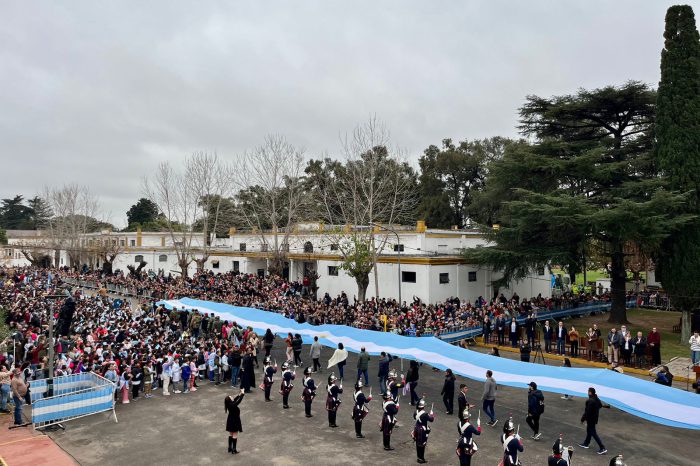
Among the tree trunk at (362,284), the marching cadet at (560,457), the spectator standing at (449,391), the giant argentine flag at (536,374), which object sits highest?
the tree trunk at (362,284)

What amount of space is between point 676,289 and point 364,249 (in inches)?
679

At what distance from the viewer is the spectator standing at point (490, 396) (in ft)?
44.2

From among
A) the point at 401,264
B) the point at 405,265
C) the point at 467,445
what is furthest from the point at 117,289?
the point at 467,445

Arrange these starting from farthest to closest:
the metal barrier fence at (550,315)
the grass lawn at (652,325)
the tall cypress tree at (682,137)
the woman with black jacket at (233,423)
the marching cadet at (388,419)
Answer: the metal barrier fence at (550,315), the tall cypress tree at (682,137), the grass lawn at (652,325), the marching cadet at (388,419), the woman with black jacket at (233,423)

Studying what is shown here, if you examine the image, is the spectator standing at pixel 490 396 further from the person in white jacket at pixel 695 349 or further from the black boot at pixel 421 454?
the person in white jacket at pixel 695 349

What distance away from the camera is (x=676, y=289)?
23562mm

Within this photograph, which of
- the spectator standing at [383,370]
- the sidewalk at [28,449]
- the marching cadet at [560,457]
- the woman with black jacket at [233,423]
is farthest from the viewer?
the spectator standing at [383,370]

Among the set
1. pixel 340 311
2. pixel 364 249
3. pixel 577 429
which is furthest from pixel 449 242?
pixel 577 429

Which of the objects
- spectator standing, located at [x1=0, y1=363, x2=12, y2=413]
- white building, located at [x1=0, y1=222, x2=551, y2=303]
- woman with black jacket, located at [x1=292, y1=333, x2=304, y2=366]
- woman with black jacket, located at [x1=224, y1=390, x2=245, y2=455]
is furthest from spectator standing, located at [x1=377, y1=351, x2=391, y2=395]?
spectator standing, located at [x1=0, y1=363, x2=12, y2=413]

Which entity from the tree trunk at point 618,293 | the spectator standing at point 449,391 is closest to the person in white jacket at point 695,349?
the tree trunk at point 618,293

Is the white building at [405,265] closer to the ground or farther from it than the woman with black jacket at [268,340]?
farther from it

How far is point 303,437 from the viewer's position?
507 inches

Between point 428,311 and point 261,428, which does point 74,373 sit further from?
point 428,311

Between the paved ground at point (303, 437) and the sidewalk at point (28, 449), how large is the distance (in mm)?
325
